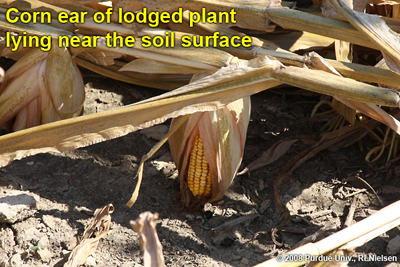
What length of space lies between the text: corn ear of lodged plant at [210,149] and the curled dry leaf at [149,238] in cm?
62

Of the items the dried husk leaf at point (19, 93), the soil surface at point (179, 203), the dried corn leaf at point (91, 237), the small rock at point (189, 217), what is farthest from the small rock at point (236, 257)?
the dried husk leaf at point (19, 93)

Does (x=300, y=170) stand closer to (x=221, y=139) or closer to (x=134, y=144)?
(x=221, y=139)

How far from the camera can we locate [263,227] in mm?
1410

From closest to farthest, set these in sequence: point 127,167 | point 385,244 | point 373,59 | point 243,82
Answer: point 243,82 → point 385,244 → point 127,167 → point 373,59

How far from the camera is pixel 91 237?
1290 mm

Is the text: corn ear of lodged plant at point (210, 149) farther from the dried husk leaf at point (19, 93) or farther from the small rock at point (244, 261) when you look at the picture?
the dried husk leaf at point (19, 93)

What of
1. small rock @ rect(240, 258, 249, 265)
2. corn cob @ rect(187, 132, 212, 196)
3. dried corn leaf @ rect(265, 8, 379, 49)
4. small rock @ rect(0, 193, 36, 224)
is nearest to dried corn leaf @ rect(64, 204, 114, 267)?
small rock @ rect(0, 193, 36, 224)

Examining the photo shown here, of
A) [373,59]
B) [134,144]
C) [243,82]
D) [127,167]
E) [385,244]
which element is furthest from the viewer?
[373,59]

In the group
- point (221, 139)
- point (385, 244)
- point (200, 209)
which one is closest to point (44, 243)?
point (200, 209)

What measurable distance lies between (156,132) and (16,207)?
2.35ft

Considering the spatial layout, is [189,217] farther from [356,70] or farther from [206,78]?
[356,70]

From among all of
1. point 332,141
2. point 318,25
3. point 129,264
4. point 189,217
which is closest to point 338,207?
point 332,141

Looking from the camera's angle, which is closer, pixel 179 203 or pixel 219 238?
pixel 219 238

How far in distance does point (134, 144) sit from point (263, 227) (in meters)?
0.72
